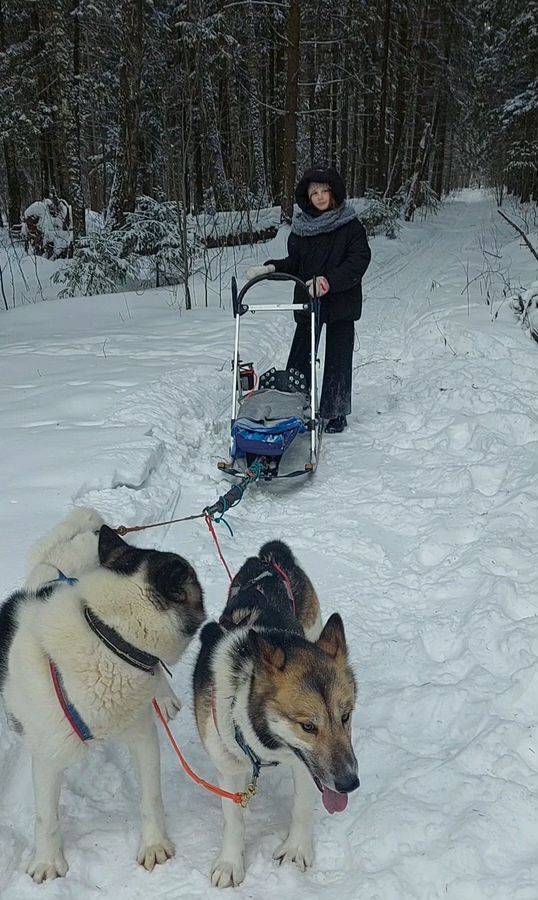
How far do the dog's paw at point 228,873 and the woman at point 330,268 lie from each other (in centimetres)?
440

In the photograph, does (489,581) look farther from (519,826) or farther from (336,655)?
(336,655)

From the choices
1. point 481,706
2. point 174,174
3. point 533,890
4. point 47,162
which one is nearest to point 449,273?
point 174,174

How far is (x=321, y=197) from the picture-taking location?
5.82 m

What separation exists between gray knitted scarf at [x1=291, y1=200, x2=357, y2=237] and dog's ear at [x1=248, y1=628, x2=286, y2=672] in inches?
187

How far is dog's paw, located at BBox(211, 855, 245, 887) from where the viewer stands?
2223 mm

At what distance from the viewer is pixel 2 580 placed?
3.50 meters

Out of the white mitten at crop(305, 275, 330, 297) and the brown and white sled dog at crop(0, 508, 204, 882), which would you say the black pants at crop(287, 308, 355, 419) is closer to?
the white mitten at crop(305, 275, 330, 297)

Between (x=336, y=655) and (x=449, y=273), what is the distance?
1210cm

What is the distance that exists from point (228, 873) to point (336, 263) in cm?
518

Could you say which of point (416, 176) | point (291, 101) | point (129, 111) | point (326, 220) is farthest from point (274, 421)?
point (416, 176)

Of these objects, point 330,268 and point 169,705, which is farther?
point 330,268

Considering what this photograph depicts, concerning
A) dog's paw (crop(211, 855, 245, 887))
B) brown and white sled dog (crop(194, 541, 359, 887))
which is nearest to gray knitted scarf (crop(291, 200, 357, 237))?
brown and white sled dog (crop(194, 541, 359, 887))

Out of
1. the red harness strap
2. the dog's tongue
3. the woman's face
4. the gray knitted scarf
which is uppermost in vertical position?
the woman's face

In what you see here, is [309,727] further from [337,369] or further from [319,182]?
[319,182]
